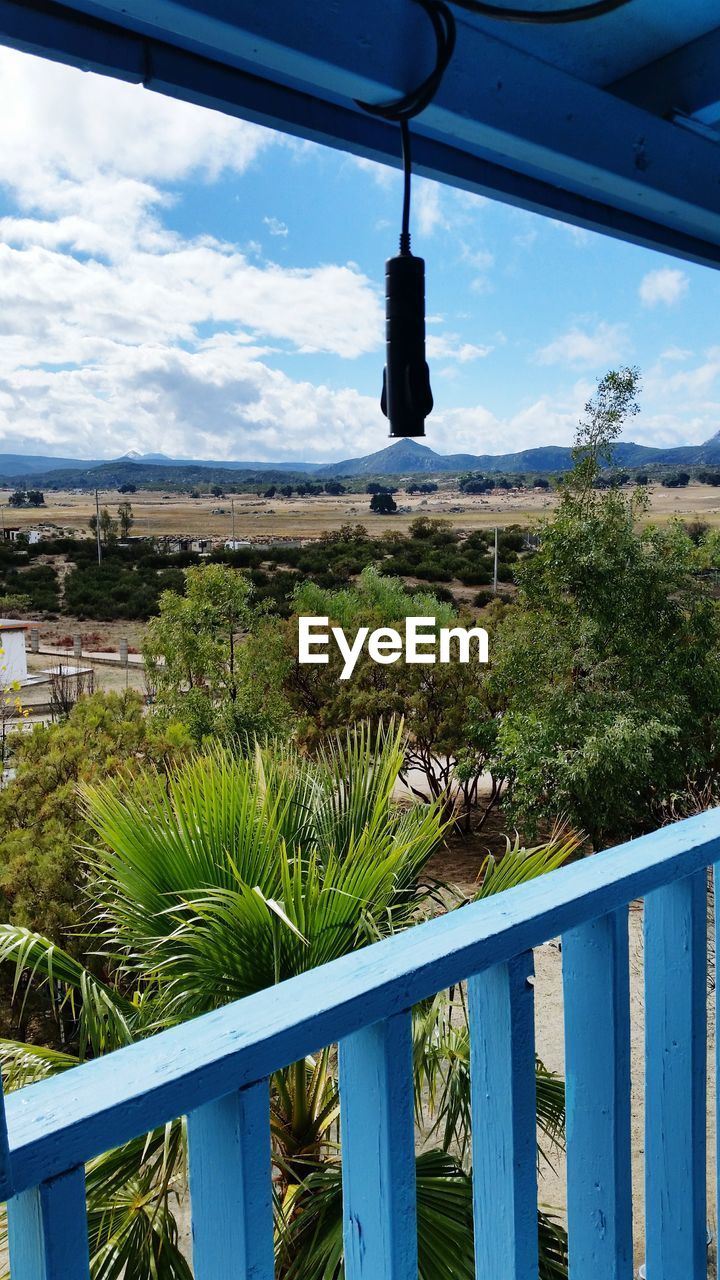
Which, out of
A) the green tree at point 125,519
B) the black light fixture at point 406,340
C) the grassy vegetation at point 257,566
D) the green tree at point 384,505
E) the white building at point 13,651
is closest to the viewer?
the black light fixture at point 406,340

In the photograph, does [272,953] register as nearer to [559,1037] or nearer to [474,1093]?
[474,1093]

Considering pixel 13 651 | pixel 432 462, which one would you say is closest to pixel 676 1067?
pixel 13 651

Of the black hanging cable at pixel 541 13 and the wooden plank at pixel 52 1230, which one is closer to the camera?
the wooden plank at pixel 52 1230

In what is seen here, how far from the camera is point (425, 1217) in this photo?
133 cm

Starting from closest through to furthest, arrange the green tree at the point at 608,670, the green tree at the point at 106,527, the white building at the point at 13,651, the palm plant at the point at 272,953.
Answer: the palm plant at the point at 272,953, the green tree at the point at 608,670, the white building at the point at 13,651, the green tree at the point at 106,527

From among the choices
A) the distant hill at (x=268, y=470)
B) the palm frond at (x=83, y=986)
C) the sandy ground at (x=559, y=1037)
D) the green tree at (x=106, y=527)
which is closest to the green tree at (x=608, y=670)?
the sandy ground at (x=559, y=1037)

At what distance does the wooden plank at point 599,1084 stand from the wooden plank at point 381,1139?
0.13 meters

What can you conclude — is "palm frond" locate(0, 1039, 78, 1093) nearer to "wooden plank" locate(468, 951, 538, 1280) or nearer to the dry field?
"wooden plank" locate(468, 951, 538, 1280)

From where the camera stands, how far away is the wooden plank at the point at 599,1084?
51 centimetres

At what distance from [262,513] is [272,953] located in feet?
84.8

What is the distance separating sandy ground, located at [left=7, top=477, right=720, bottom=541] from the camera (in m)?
23.8

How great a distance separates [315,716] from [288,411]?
101ft

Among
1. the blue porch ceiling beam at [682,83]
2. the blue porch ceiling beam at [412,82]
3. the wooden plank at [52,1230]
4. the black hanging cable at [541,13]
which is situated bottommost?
the wooden plank at [52,1230]

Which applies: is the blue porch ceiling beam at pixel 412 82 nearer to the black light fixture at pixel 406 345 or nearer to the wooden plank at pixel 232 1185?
the black light fixture at pixel 406 345
